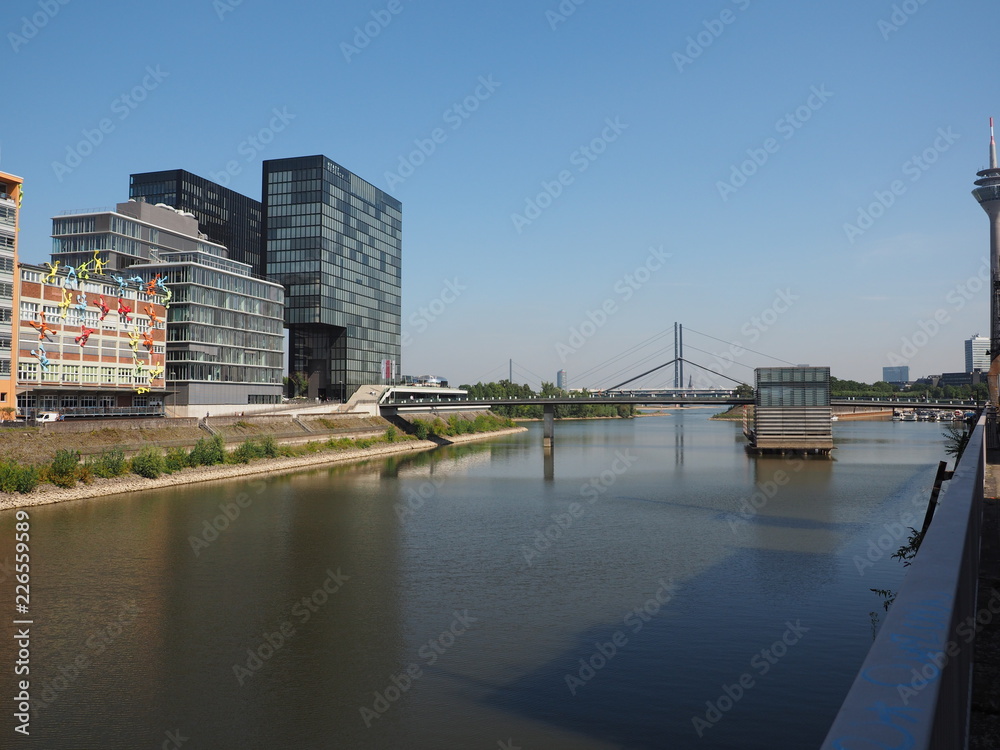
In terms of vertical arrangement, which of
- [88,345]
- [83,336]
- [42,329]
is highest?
[42,329]

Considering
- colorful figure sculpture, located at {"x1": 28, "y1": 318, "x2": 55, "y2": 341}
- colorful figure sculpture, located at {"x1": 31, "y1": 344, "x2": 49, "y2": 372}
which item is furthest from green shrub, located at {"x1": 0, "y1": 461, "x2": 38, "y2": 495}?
colorful figure sculpture, located at {"x1": 28, "y1": 318, "x2": 55, "y2": 341}

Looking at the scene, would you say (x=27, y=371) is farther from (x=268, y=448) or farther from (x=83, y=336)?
(x=268, y=448)

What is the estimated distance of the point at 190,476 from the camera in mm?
54438

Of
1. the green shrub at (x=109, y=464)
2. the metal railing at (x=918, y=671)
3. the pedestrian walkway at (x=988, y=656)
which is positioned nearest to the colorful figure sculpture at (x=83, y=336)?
the green shrub at (x=109, y=464)

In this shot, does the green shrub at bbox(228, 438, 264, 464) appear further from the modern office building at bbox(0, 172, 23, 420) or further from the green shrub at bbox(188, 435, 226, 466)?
the modern office building at bbox(0, 172, 23, 420)

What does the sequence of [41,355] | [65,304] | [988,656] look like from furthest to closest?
[65,304], [41,355], [988,656]

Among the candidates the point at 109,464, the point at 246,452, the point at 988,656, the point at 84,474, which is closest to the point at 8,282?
the point at 109,464

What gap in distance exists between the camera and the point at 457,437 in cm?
11150

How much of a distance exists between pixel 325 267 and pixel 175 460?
200 feet

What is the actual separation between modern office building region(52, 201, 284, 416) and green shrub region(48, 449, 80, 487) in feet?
90.4

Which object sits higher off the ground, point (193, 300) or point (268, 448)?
point (193, 300)

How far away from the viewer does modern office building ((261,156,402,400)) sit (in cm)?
11138

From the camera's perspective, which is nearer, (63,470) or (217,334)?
(63,470)

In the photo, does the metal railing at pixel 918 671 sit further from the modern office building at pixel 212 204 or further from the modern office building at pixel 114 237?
the modern office building at pixel 212 204
